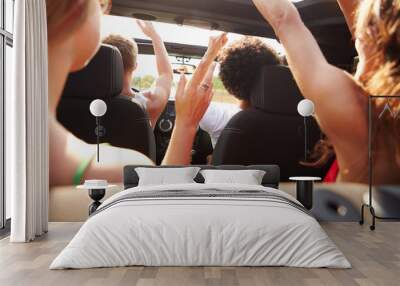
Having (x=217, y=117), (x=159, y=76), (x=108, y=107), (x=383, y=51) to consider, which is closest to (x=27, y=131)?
(x=108, y=107)

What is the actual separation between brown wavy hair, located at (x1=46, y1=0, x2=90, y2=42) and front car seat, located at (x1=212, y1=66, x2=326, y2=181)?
99.7 inches

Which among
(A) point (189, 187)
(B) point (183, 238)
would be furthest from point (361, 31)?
(B) point (183, 238)

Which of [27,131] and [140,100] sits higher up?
[140,100]

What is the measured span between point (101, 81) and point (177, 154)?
1.44 meters

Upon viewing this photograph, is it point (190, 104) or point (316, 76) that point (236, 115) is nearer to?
point (190, 104)

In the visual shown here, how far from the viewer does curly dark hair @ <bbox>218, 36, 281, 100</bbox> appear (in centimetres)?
748

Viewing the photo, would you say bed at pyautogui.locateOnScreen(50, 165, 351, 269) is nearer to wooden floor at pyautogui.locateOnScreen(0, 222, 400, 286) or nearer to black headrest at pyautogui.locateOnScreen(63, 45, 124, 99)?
wooden floor at pyautogui.locateOnScreen(0, 222, 400, 286)

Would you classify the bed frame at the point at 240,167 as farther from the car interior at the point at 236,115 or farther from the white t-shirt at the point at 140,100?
the white t-shirt at the point at 140,100

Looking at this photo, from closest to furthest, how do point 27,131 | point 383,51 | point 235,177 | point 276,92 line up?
point 27,131, point 235,177, point 383,51, point 276,92

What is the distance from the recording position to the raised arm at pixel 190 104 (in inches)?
293

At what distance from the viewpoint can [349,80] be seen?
7453mm

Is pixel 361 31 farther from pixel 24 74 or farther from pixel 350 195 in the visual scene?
pixel 24 74

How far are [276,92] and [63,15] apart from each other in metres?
3.09

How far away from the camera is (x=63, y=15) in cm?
743
